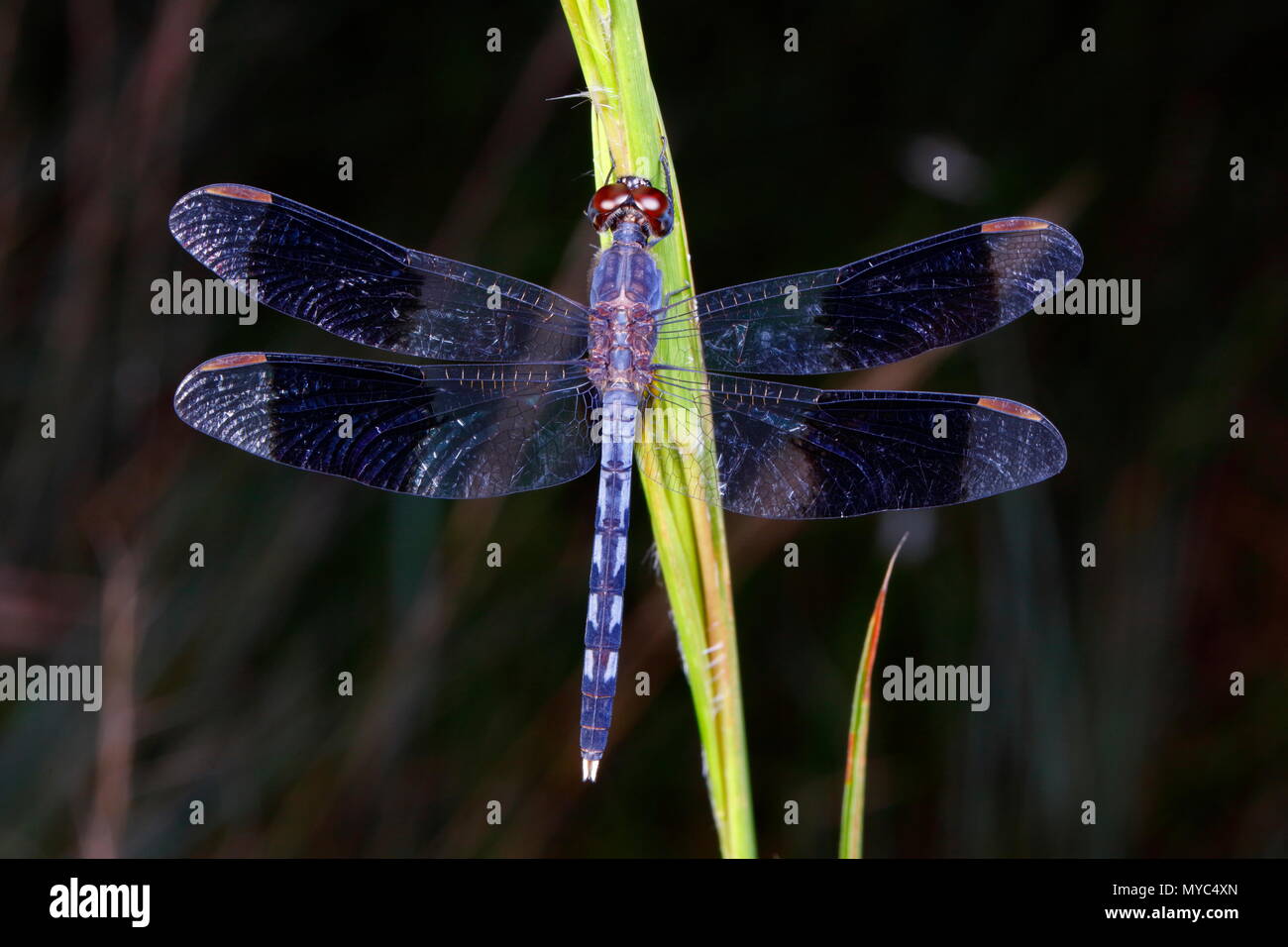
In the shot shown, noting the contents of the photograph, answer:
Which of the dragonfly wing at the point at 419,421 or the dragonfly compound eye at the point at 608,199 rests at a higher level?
the dragonfly compound eye at the point at 608,199

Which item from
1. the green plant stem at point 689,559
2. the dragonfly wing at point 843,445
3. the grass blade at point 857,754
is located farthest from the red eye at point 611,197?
the grass blade at point 857,754

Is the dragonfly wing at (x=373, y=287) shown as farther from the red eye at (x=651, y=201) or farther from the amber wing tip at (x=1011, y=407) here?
the amber wing tip at (x=1011, y=407)

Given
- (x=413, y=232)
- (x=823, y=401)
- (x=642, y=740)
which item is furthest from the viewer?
(x=413, y=232)

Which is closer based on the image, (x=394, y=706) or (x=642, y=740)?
(x=394, y=706)

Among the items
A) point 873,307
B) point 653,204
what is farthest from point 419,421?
point 873,307

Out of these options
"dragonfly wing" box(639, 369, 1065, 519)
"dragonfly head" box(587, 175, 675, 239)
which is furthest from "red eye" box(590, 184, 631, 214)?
"dragonfly wing" box(639, 369, 1065, 519)

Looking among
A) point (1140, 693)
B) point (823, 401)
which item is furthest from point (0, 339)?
point (1140, 693)

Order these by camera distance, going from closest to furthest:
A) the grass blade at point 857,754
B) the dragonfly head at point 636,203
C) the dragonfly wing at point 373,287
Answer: the grass blade at point 857,754 → the dragonfly head at point 636,203 → the dragonfly wing at point 373,287
